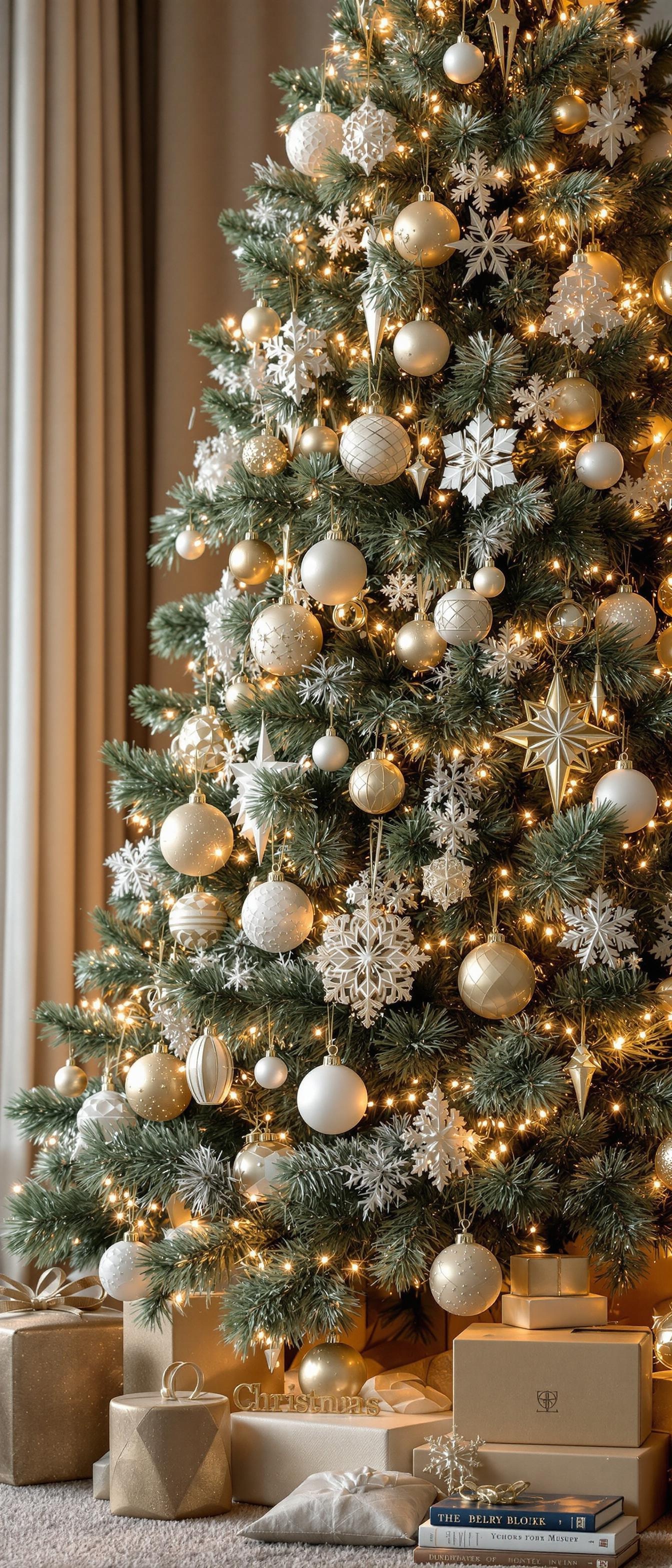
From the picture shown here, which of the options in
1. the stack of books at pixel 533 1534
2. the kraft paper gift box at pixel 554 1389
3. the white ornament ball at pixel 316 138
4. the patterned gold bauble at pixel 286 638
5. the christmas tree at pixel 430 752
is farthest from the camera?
the white ornament ball at pixel 316 138

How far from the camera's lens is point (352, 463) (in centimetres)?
Answer: 134

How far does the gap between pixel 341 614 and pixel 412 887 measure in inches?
10.7

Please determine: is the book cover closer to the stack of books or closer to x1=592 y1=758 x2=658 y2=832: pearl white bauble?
the stack of books

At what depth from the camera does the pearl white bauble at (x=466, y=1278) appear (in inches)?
48.2

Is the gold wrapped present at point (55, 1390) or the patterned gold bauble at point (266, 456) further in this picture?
the patterned gold bauble at point (266, 456)

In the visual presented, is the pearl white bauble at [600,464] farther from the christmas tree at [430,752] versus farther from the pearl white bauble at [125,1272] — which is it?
the pearl white bauble at [125,1272]

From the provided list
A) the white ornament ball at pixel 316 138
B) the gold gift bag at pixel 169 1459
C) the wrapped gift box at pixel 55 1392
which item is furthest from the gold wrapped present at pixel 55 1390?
the white ornament ball at pixel 316 138

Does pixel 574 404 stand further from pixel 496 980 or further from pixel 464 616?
pixel 496 980

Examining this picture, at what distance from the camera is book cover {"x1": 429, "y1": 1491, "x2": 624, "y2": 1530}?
3.53ft

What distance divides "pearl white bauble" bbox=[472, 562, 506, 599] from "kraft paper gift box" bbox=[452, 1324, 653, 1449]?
0.64 meters

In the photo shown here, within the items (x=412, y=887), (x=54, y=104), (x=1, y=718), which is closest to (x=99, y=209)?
(x=54, y=104)

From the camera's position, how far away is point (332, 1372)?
1.32m

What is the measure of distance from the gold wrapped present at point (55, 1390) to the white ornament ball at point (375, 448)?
0.85 meters

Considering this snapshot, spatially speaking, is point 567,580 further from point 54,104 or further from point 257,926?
point 54,104
